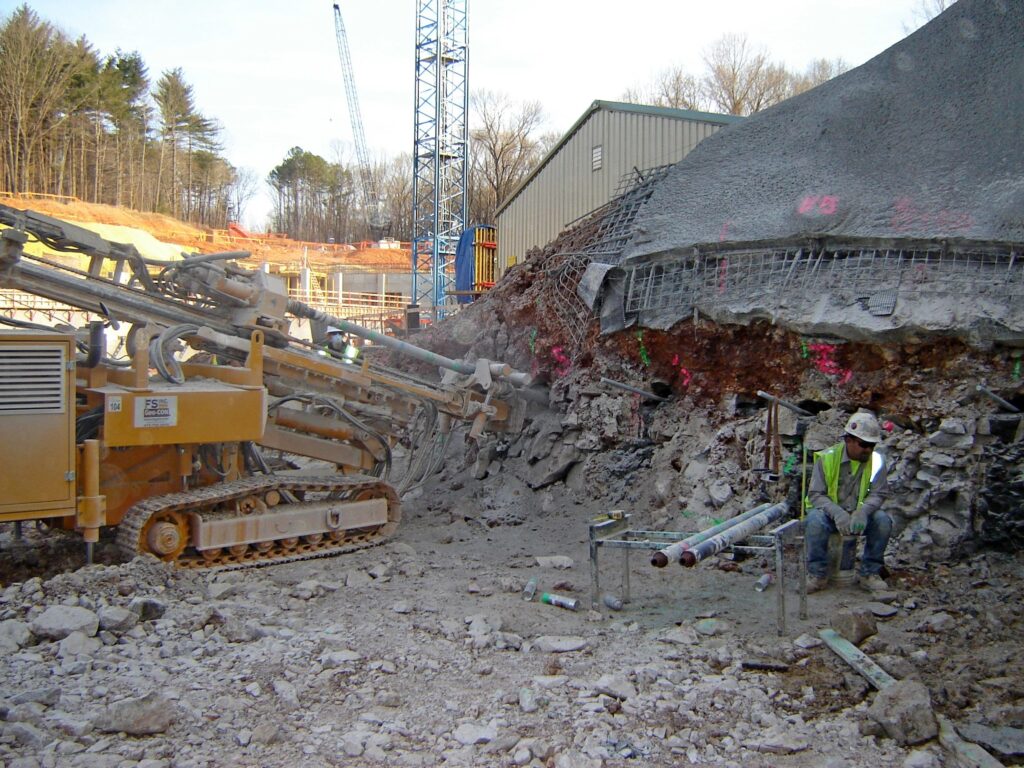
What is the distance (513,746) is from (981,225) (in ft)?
17.9

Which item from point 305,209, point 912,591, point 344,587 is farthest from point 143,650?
point 305,209

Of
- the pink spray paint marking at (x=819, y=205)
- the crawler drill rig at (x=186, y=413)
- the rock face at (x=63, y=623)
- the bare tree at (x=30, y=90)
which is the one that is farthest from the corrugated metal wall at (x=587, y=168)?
the bare tree at (x=30, y=90)

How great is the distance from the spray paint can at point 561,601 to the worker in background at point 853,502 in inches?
62.9

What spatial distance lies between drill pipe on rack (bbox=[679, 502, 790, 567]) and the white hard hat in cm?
72

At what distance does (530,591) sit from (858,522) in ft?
7.31

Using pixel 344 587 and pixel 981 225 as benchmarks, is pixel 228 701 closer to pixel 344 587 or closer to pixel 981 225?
pixel 344 587

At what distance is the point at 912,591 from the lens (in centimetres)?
546

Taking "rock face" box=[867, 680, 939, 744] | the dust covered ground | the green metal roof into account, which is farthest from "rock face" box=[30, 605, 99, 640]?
the green metal roof

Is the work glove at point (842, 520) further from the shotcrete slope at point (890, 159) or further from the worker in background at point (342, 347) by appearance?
the worker in background at point (342, 347)

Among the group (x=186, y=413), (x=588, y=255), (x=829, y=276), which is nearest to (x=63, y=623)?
(x=186, y=413)

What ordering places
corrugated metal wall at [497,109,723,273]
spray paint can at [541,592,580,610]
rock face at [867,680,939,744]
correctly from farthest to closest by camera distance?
corrugated metal wall at [497,109,723,273]
spray paint can at [541,592,580,610]
rock face at [867,680,939,744]

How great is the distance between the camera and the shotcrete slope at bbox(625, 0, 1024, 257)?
7.07 metres

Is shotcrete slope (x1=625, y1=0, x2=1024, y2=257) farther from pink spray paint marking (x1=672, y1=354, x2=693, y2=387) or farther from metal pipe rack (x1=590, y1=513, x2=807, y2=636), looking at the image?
metal pipe rack (x1=590, y1=513, x2=807, y2=636)

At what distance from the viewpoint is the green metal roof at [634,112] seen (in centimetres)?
1182
